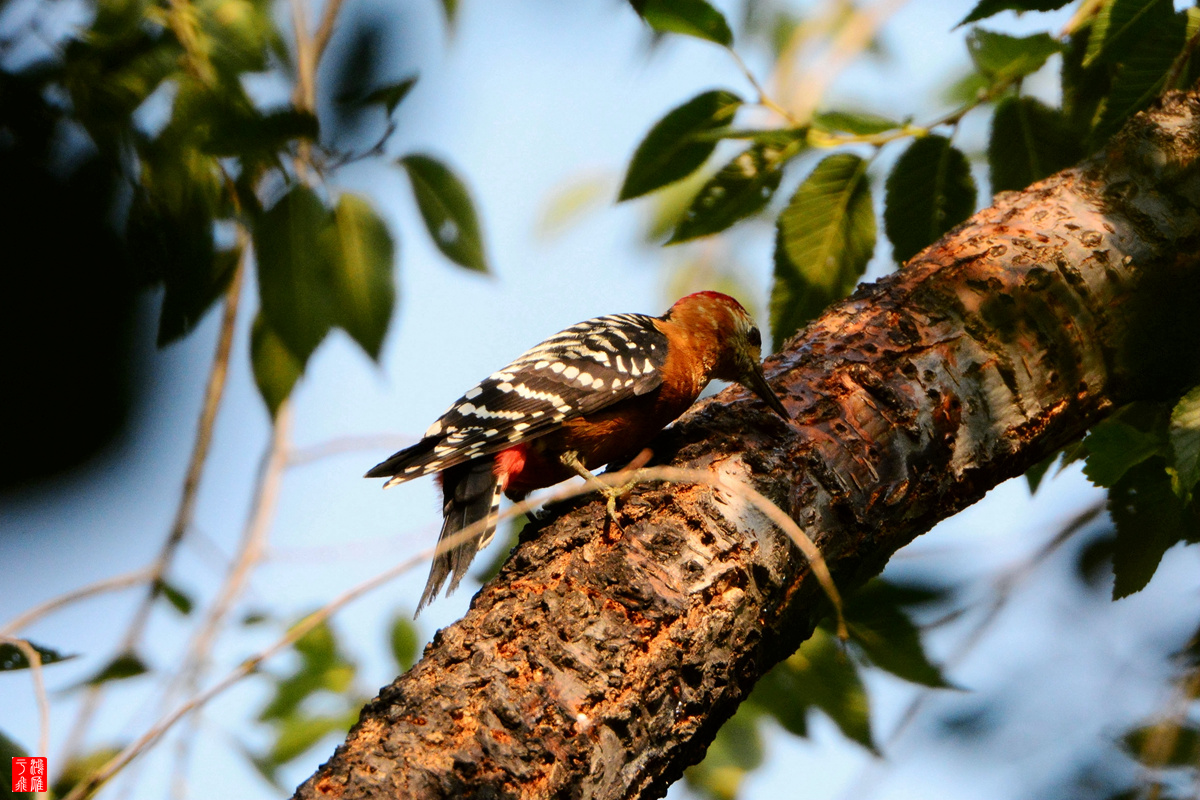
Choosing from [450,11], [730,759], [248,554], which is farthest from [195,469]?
[730,759]

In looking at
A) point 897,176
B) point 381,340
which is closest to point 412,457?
point 381,340

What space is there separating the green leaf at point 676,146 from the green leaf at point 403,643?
8.15ft

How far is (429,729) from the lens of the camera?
164cm

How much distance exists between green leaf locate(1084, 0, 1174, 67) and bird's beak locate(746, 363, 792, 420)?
1122 mm

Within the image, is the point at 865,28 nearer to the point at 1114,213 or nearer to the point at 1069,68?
the point at 1069,68

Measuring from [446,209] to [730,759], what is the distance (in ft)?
9.00

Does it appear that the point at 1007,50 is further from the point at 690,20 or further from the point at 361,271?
the point at 361,271

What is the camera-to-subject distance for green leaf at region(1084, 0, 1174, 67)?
2.35 metres

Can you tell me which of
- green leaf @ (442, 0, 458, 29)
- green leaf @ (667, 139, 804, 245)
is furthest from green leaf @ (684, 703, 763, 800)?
green leaf @ (442, 0, 458, 29)

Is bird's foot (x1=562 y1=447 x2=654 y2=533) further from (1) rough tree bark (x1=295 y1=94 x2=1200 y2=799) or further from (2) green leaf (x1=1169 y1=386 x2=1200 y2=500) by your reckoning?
(2) green leaf (x1=1169 y1=386 x2=1200 y2=500)

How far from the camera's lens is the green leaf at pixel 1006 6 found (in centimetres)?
235

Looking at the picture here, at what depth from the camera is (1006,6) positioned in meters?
2.38

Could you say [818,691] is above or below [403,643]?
below

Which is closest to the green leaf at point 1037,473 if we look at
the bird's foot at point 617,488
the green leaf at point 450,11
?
the bird's foot at point 617,488
